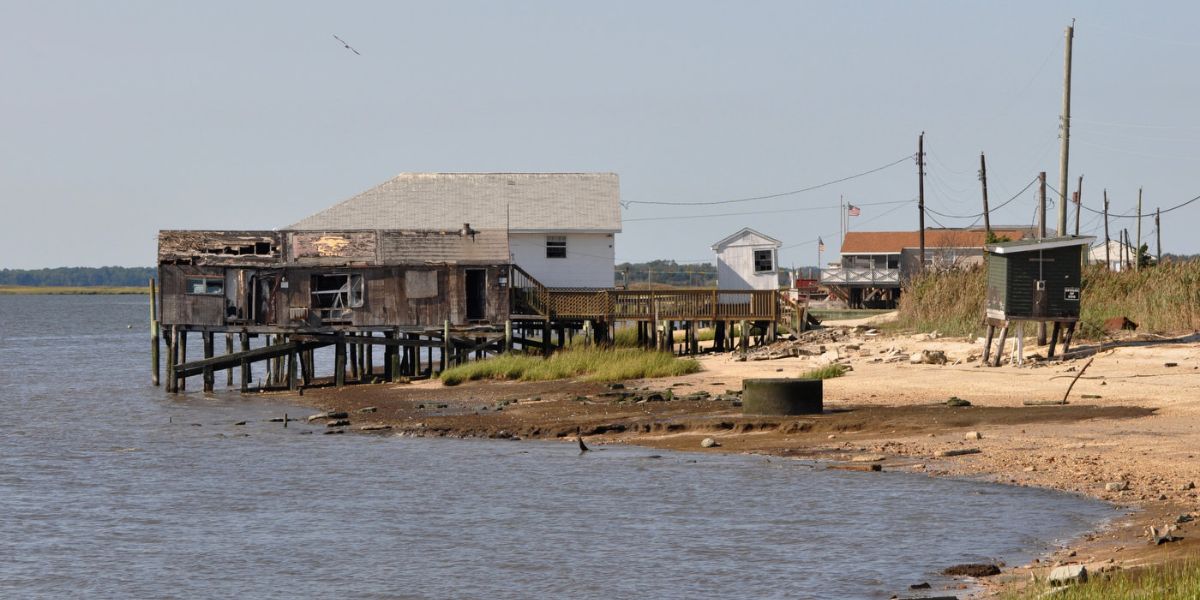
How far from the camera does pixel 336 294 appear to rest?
44812 mm

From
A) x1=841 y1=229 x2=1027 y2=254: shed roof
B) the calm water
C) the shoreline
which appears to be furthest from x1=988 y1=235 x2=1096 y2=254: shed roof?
x1=841 y1=229 x2=1027 y2=254: shed roof

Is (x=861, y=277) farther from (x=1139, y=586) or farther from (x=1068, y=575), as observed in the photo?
(x=1139, y=586)

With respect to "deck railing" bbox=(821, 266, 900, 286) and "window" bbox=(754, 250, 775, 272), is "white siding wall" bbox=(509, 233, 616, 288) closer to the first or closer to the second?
"window" bbox=(754, 250, 775, 272)

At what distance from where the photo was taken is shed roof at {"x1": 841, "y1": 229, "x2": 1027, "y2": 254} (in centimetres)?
9181

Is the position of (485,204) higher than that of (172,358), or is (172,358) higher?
(485,204)

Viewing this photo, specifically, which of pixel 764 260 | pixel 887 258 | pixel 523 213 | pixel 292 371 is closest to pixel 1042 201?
pixel 764 260

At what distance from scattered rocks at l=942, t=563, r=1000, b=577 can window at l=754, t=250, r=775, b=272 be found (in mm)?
39017

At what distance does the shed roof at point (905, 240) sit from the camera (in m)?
91.8

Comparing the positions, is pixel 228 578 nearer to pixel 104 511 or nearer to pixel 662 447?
pixel 104 511

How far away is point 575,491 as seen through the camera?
20.7 metres

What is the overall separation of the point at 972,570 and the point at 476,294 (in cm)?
3173

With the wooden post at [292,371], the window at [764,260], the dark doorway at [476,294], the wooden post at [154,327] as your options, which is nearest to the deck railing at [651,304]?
the dark doorway at [476,294]

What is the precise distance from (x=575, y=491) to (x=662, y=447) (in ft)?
12.8

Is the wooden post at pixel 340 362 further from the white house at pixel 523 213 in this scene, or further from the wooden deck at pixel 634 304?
the white house at pixel 523 213
